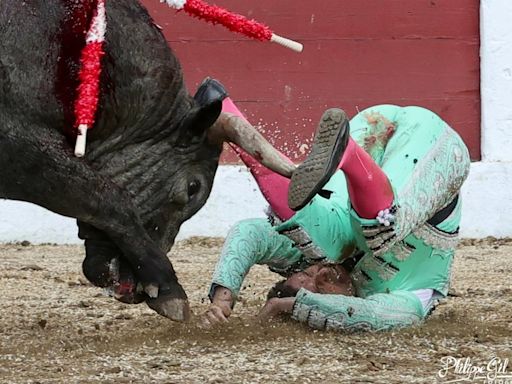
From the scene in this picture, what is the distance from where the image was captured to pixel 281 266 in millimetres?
2941

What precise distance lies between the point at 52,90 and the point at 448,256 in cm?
101

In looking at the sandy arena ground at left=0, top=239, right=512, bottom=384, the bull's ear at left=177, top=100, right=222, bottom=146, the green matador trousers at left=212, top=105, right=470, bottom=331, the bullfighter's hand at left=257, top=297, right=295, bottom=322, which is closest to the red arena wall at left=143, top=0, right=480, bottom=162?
the sandy arena ground at left=0, top=239, right=512, bottom=384

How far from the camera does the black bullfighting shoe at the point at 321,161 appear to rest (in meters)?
2.42

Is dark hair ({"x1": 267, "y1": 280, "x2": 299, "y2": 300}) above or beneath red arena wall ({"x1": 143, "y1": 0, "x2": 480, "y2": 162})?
beneath

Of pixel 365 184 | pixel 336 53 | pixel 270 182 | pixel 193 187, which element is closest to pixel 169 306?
pixel 193 187

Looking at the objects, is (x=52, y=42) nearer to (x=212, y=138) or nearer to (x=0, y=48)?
(x=0, y=48)

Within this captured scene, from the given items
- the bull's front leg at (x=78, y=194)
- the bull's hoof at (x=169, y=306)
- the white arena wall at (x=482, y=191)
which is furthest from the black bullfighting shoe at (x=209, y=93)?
the white arena wall at (x=482, y=191)

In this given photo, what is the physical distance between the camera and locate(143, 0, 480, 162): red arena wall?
496 centimetres

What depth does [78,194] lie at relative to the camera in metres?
2.46

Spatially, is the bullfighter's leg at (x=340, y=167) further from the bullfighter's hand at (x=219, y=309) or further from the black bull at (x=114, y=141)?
the bullfighter's hand at (x=219, y=309)

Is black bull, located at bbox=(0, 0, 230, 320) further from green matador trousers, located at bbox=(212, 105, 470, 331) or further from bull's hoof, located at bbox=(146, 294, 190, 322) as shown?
green matador trousers, located at bbox=(212, 105, 470, 331)

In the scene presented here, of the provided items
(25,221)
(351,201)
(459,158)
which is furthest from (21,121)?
(25,221)

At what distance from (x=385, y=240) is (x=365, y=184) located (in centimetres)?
14

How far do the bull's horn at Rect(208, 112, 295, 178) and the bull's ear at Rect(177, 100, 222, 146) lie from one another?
0.03 meters
